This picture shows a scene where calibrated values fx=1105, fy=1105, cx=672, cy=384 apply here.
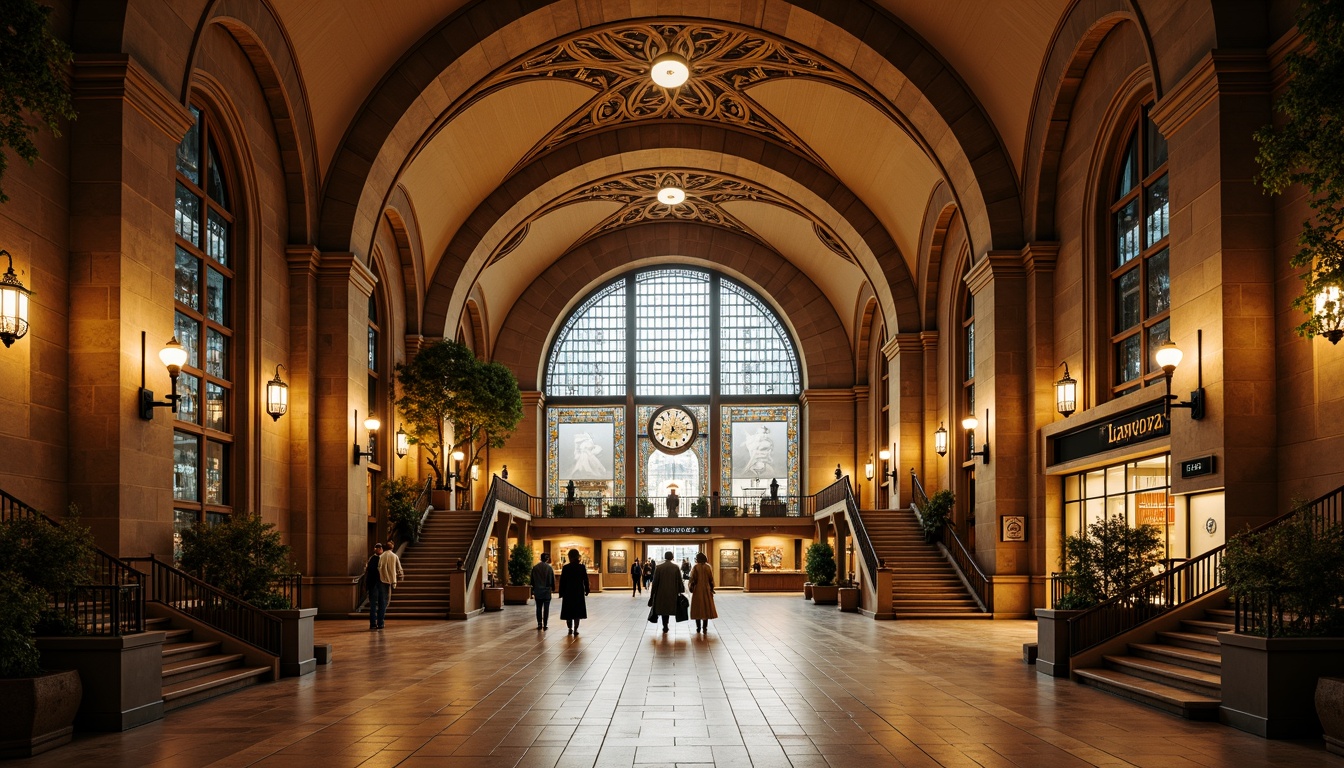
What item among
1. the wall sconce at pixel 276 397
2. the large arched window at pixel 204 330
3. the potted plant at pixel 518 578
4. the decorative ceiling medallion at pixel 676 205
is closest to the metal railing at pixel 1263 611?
the large arched window at pixel 204 330

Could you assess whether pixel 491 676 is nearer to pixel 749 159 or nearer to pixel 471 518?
pixel 471 518

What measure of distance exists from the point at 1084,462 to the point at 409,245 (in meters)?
17.0

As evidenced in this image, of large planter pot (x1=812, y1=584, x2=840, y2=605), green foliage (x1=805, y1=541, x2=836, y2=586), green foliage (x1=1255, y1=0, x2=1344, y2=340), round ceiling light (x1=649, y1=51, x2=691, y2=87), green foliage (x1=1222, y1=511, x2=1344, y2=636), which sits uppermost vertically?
round ceiling light (x1=649, y1=51, x2=691, y2=87)

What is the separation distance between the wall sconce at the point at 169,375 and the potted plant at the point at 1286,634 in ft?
38.4

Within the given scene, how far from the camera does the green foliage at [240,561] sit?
13.0 m

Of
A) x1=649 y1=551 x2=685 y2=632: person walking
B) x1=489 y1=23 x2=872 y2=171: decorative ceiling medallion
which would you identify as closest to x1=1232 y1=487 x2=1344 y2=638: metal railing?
x1=649 y1=551 x2=685 y2=632: person walking

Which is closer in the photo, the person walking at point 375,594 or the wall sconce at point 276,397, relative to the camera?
the wall sconce at point 276,397

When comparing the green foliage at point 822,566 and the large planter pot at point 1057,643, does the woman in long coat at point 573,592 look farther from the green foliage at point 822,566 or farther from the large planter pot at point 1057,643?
the green foliage at point 822,566

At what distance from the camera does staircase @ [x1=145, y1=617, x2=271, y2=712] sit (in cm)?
1033

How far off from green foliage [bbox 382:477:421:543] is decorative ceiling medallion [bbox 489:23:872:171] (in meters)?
8.95

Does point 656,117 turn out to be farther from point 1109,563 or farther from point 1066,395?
point 1109,563

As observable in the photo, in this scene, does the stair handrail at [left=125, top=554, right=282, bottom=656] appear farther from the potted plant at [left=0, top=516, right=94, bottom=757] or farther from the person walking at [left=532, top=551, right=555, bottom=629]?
the person walking at [left=532, top=551, right=555, bottom=629]

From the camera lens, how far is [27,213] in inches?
471

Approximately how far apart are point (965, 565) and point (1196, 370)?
10941 mm
